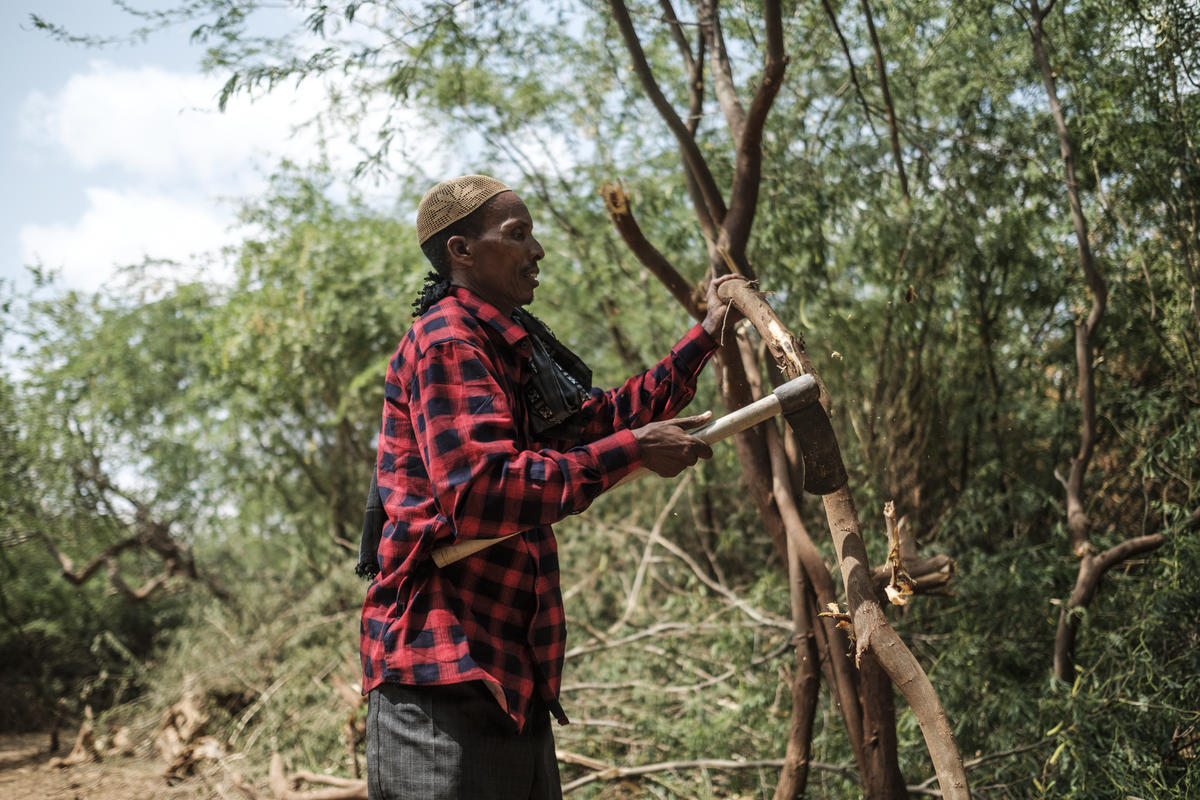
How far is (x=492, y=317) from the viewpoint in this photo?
190 cm

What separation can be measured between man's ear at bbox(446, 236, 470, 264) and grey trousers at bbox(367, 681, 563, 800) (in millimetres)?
844

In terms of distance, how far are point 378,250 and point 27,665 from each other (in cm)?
368

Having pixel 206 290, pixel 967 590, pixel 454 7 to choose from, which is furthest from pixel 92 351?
pixel 967 590

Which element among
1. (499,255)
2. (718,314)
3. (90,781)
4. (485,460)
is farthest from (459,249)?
(90,781)

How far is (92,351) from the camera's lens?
784 cm

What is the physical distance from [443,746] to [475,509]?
0.49m

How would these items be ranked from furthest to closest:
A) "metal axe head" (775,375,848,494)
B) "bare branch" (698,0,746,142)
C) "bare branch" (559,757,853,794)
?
1. "bare branch" (559,757,853,794)
2. "bare branch" (698,0,746,142)
3. "metal axe head" (775,375,848,494)

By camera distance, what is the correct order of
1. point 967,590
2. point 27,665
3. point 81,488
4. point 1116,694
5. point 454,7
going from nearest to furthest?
point 1116,694, point 454,7, point 967,590, point 27,665, point 81,488

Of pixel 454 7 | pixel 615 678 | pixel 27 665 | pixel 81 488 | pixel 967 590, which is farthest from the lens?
pixel 81 488

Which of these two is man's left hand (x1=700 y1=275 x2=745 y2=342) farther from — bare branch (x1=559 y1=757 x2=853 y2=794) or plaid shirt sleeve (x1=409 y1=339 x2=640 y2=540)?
bare branch (x1=559 y1=757 x2=853 y2=794)

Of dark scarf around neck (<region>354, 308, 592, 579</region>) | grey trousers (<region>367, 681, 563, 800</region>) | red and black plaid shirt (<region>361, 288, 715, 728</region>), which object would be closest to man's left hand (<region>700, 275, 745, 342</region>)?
dark scarf around neck (<region>354, 308, 592, 579</region>)

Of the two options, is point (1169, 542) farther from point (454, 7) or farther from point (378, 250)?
point (378, 250)

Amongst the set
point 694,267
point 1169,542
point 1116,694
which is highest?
point 694,267

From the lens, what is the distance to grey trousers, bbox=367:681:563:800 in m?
1.78
